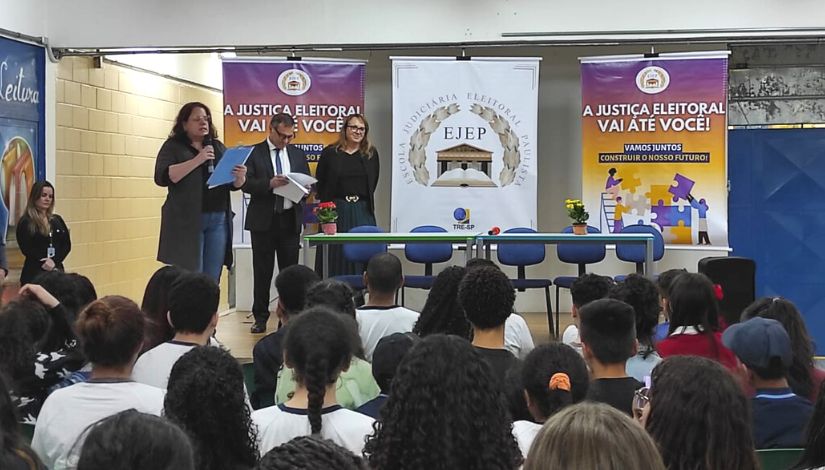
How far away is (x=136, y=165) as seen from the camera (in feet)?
25.7

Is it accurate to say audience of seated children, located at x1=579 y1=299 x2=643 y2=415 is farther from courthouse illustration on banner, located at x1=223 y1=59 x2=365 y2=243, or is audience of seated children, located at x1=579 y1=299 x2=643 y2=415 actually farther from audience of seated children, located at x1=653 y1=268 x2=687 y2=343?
courthouse illustration on banner, located at x1=223 y1=59 x2=365 y2=243

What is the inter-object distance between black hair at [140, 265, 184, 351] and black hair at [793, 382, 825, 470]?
2206 mm

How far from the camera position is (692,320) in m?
3.27

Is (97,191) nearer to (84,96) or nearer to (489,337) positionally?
(84,96)

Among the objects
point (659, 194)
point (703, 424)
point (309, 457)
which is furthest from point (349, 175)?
point (309, 457)

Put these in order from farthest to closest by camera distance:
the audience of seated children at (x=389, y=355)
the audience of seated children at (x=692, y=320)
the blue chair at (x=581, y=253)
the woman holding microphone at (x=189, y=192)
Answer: the blue chair at (x=581, y=253)
the woman holding microphone at (x=189, y=192)
the audience of seated children at (x=692, y=320)
the audience of seated children at (x=389, y=355)

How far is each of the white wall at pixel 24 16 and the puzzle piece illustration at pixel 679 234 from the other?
4.85 m

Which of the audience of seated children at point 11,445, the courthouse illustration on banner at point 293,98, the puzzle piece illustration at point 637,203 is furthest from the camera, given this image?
the courthouse illustration on banner at point 293,98

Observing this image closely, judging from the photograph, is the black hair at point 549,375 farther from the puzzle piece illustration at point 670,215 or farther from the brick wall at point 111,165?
the brick wall at point 111,165

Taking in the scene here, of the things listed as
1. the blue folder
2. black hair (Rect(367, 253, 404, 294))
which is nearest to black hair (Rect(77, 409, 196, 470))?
black hair (Rect(367, 253, 404, 294))

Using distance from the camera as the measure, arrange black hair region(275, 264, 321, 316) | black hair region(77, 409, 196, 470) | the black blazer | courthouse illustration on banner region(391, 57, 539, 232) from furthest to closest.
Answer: courthouse illustration on banner region(391, 57, 539, 232)
the black blazer
black hair region(275, 264, 321, 316)
black hair region(77, 409, 196, 470)

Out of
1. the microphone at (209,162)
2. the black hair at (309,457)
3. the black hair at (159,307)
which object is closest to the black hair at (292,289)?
the black hair at (159,307)

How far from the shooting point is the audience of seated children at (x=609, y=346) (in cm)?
261

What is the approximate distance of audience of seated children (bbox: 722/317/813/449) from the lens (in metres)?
2.46
